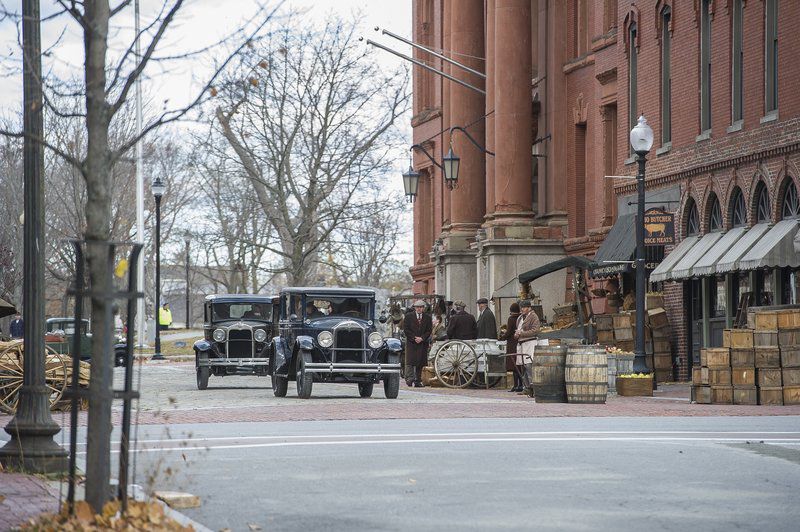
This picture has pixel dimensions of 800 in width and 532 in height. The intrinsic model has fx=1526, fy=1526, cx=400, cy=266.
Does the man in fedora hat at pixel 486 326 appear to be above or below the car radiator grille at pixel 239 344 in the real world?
above

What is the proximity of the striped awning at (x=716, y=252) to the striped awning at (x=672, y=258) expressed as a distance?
1713mm

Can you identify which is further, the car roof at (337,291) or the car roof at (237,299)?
the car roof at (237,299)

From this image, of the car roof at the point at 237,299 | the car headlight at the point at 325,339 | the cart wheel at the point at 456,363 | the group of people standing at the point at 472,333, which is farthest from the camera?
the car roof at the point at 237,299

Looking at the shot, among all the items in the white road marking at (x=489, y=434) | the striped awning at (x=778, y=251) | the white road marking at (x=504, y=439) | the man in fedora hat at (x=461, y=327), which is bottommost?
the white road marking at (x=504, y=439)

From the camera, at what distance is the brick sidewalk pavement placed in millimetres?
9812

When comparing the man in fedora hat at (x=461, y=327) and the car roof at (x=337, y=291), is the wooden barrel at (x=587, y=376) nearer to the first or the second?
the car roof at (x=337, y=291)

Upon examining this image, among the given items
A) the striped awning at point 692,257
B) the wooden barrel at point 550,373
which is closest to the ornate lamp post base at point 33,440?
the wooden barrel at point 550,373

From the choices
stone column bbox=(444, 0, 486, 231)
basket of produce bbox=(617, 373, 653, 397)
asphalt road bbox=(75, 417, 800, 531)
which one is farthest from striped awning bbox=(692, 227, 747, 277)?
stone column bbox=(444, 0, 486, 231)

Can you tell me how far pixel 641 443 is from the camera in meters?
16.0

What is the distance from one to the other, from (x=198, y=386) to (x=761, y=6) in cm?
1387

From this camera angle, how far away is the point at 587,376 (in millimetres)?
23922

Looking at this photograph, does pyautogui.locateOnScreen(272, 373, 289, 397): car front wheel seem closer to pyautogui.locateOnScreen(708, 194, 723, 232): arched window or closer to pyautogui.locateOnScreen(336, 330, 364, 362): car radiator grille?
pyautogui.locateOnScreen(336, 330, 364, 362): car radiator grille

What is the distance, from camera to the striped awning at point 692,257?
30859 millimetres

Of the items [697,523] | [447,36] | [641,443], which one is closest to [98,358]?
[697,523]
